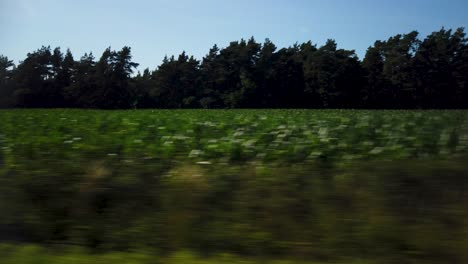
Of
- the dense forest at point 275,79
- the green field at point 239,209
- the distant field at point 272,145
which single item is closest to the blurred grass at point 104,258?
the green field at point 239,209

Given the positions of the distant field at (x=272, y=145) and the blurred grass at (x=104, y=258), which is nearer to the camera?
the blurred grass at (x=104, y=258)

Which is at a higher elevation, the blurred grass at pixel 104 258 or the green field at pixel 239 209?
the green field at pixel 239 209

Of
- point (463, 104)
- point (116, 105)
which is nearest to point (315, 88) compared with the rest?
point (463, 104)

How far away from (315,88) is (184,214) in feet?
221

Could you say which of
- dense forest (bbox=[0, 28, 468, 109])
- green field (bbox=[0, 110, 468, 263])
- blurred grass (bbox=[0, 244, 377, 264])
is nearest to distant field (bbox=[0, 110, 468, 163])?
green field (bbox=[0, 110, 468, 263])

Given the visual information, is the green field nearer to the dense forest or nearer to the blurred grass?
the blurred grass

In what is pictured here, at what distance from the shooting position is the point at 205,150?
8508mm

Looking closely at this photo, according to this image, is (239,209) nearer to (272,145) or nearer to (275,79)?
(272,145)

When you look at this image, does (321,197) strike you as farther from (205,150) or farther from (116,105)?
(116,105)

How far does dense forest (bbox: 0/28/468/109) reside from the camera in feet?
217

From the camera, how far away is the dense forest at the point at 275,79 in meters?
66.2

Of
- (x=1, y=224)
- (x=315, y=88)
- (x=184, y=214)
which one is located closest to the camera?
(x=184, y=214)

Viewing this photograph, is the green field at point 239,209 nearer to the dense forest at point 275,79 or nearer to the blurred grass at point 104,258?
the blurred grass at point 104,258

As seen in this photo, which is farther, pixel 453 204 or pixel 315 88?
pixel 315 88
